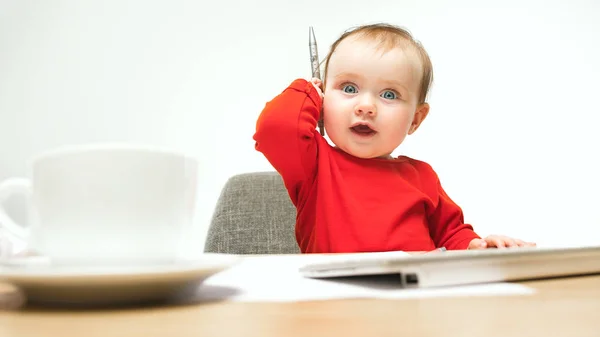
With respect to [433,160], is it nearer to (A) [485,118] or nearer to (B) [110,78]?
(A) [485,118]

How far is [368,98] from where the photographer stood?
3.63ft

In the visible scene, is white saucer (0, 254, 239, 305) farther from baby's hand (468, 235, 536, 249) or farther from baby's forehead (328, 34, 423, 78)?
baby's forehead (328, 34, 423, 78)

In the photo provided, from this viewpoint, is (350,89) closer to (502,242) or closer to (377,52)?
(377,52)

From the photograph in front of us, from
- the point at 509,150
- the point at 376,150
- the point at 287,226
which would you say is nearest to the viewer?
the point at 376,150

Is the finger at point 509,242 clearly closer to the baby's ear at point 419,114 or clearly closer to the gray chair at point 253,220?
the baby's ear at point 419,114

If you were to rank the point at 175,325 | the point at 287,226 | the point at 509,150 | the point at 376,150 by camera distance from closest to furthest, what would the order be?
the point at 175,325 < the point at 376,150 < the point at 287,226 < the point at 509,150

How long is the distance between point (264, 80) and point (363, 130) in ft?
3.39

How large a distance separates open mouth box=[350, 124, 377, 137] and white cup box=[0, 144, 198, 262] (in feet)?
2.60

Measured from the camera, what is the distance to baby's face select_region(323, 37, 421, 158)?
3.64ft

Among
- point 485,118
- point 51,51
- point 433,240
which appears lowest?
point 433,240

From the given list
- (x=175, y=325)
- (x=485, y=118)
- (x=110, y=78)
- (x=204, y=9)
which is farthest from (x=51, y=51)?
(x=175, y=325)

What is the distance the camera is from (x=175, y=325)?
27 cm

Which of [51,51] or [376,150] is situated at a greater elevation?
[51,51]

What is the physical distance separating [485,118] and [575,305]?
1.81 meters
